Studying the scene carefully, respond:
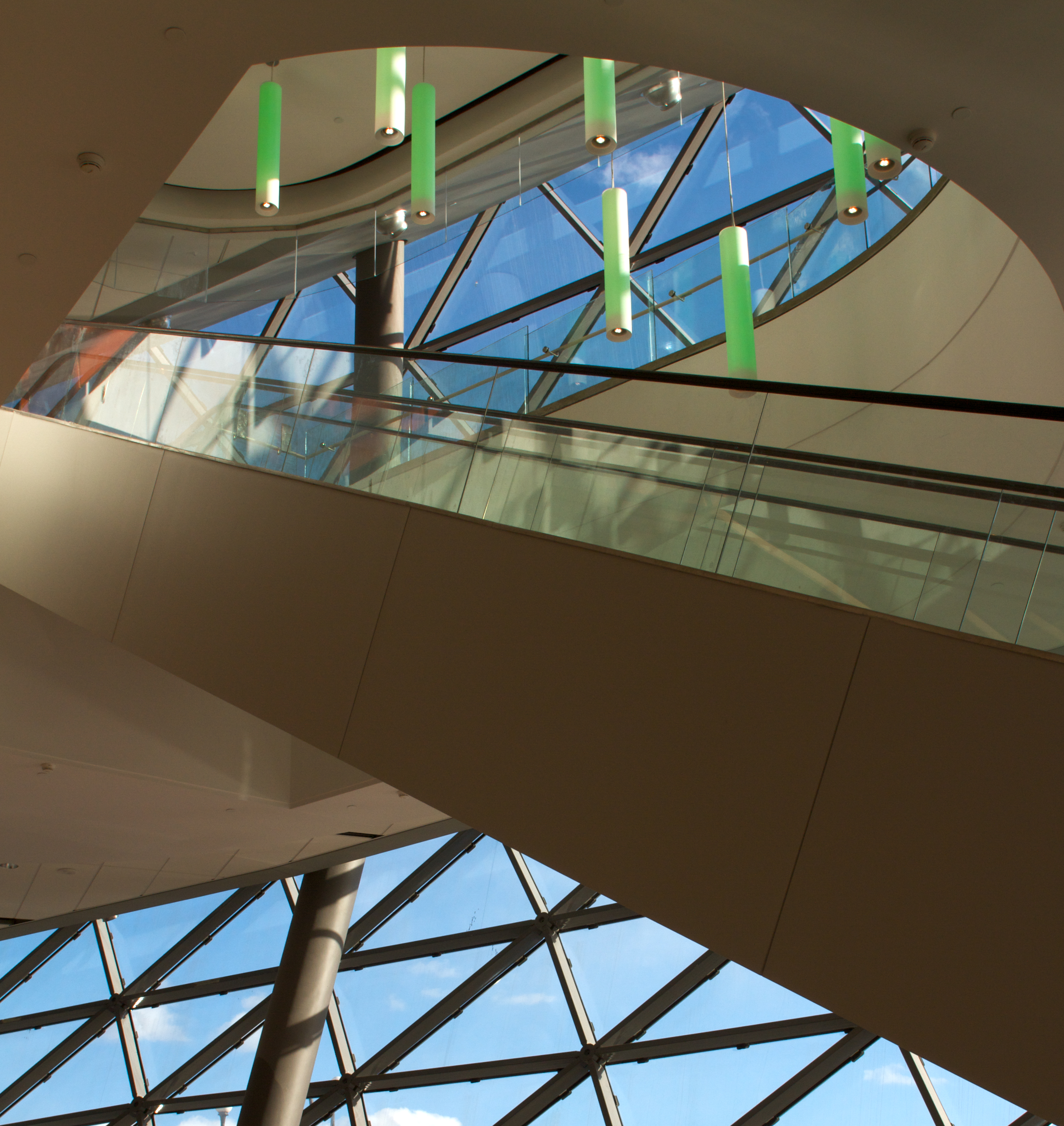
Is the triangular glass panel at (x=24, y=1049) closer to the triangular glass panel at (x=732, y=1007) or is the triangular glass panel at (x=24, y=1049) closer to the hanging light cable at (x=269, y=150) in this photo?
the triangular glass panel at (x=732, y=1007)

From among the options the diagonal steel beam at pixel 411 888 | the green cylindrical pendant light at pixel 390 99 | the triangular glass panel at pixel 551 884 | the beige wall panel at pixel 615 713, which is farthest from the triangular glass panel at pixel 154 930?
the beige wall panel at pixel 615 713

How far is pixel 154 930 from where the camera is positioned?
62.8ft

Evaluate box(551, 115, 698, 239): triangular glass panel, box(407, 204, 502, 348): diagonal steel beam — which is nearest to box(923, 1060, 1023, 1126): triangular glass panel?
box(551, 115, 698, 239): triangular glass panel

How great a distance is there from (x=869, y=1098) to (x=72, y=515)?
33.0 ft

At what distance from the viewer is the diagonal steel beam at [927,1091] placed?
11.2 meters

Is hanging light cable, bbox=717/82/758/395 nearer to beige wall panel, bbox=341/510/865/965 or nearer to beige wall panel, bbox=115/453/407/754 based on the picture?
beige wall panel, bbox=115/453/407/754

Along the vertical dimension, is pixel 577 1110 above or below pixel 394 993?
below

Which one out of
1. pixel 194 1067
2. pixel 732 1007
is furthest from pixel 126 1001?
pixel 732 1007

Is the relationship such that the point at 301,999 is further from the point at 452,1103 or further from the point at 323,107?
the point at 323,107

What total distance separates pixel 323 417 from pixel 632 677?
4176 mm

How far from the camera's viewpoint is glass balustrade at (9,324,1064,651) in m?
4.56

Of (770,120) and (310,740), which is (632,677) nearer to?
(310,740)

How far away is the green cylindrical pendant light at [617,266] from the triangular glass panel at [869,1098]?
808 cm

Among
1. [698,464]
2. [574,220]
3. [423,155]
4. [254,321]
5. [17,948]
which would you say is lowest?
[698,464]
